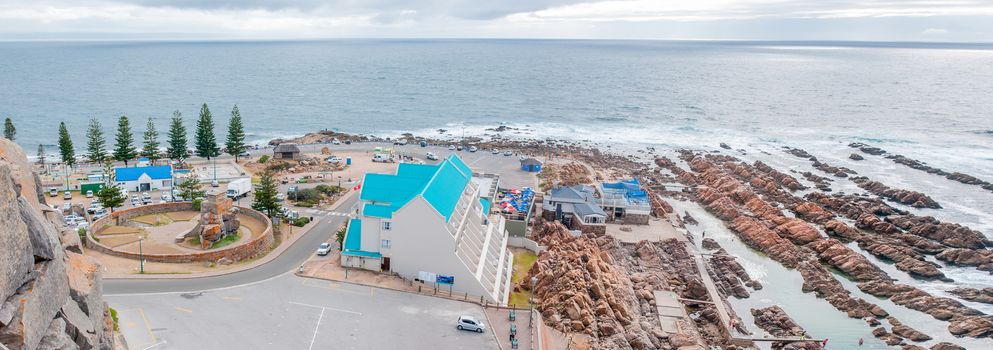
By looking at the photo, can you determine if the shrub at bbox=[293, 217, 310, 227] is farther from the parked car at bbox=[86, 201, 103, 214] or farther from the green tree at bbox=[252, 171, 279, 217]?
the parked car at bbox=[86, 201, 103, 214]

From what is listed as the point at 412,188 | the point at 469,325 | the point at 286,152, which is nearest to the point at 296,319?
the point at 469,325

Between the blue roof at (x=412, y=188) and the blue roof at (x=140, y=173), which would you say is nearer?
the blue roof at (x=412, y=188)

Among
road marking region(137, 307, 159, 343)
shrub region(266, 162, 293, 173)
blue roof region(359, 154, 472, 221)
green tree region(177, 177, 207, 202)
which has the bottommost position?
road marking region(137, 307, 159, 343)

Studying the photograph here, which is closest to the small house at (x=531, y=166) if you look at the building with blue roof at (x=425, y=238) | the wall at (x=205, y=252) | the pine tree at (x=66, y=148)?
the building with blue roof at (x=425, y=238)

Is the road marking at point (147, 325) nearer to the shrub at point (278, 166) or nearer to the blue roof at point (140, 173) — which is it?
the blue roof at point (140, 173)

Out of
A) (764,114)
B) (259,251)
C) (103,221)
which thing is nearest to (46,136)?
(103,221)

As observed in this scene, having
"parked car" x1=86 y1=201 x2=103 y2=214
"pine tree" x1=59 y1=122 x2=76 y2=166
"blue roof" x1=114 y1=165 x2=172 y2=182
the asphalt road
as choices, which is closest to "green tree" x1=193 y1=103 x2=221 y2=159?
"pine tree" x1=59 y1=122 x2=76 y2=166

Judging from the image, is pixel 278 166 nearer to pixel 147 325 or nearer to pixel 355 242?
pixel 355 242
